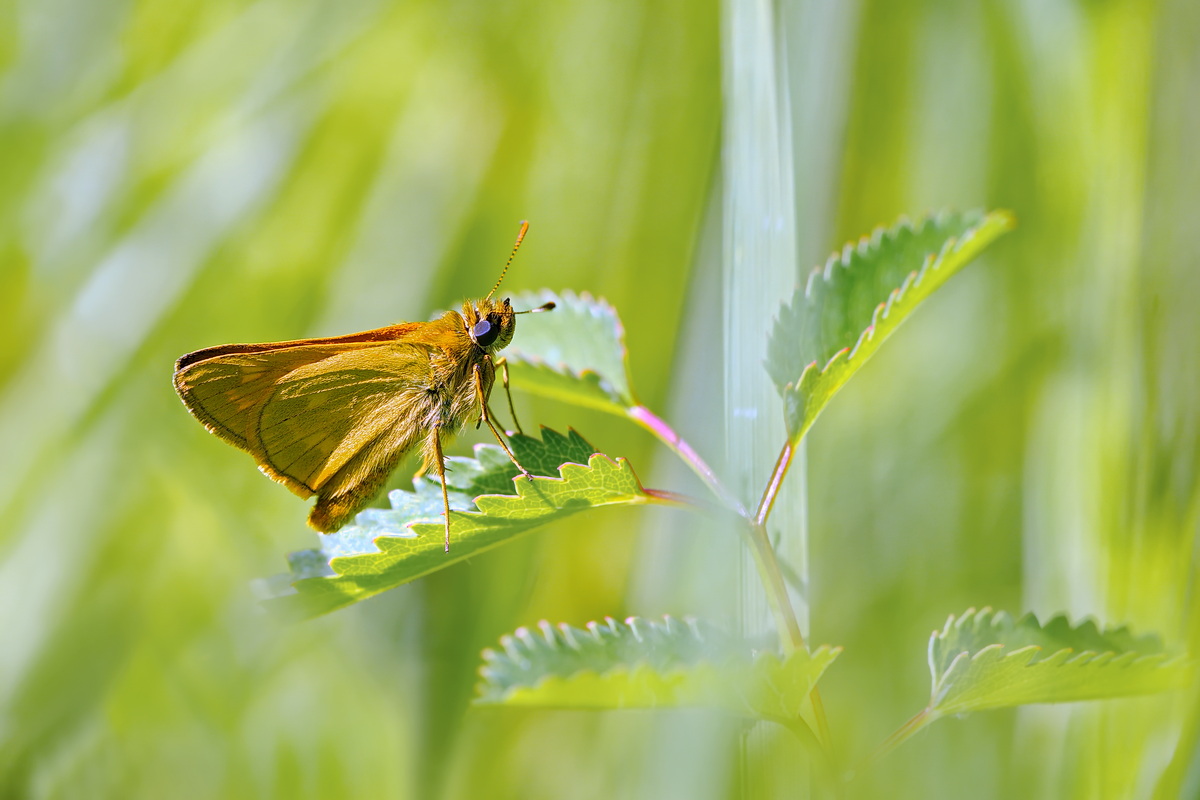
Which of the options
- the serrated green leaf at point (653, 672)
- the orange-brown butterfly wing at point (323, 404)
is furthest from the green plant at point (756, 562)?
the orange-brown butterfly wing at point (323, 404)

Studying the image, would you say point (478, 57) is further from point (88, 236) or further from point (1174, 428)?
point (1174, 428)

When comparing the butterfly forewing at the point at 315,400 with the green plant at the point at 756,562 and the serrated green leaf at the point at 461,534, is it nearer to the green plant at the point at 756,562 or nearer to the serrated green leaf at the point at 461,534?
the green plant at the point at 756,562

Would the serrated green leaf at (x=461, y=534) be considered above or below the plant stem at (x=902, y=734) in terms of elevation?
above

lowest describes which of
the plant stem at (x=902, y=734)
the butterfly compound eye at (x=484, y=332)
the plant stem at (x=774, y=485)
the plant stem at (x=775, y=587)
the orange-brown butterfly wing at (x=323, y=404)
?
the plant stem at (x=902, y=734)

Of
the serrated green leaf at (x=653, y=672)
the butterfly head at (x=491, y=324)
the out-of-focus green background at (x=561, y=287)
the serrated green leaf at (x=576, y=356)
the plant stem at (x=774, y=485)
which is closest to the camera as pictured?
the serrated green leaf at (x=653, y=672)

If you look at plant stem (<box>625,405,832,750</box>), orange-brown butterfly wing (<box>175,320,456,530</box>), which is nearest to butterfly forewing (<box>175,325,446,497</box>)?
orange-brown butterfly wing (<box>175,320,456,530</box>)


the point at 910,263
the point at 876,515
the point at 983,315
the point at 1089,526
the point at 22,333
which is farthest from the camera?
the point at 22,333

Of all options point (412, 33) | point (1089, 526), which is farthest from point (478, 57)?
point (1089, 526)
